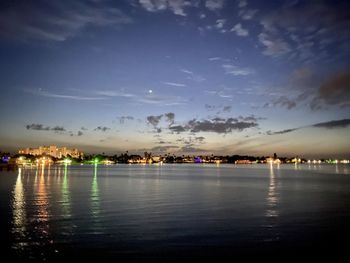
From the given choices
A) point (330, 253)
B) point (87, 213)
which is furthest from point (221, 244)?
point (87, 213)

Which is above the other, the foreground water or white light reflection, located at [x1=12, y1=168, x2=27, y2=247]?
white light reflection, located at [x1=12, y1=168, x2=27, y2=247]

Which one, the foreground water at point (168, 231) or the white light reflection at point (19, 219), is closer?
the foreground water at point (168, 231)

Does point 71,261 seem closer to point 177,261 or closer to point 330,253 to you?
point 177,261

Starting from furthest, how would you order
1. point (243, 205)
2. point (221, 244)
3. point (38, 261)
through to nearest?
point (243, 205) → point (221, 244) → point (38, 261)

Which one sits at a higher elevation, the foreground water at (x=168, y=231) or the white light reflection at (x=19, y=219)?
the white light reflection at (x=19, y=219)

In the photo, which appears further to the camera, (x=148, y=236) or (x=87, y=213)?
(x=87, y=213)

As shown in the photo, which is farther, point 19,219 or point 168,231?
point 19,219

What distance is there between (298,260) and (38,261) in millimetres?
15574

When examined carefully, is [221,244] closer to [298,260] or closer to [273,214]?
[298,260]

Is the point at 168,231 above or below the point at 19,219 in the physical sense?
below

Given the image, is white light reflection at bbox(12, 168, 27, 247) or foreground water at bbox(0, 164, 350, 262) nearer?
foreground water at bbox(0, 164, 350, 262)

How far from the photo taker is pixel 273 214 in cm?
3803

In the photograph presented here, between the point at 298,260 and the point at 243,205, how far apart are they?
80.0 feet

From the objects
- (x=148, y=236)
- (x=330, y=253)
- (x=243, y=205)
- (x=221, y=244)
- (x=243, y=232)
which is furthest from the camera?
(x=243, y=205)
